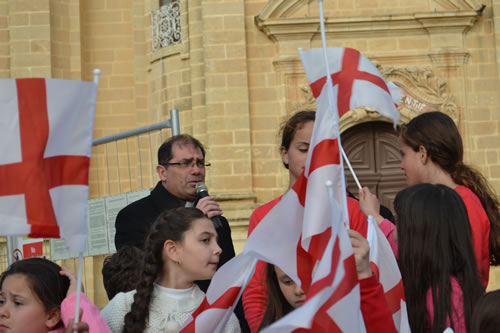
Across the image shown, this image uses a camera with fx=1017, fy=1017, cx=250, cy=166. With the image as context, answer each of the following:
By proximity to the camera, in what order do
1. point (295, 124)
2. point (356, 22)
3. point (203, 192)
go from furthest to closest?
point (356, 22) → point (203, 192) → point (295, 124)

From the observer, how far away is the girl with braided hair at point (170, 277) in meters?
4.70

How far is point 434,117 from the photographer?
16.9 ft

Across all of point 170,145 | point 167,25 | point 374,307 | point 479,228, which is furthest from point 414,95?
point 374,307

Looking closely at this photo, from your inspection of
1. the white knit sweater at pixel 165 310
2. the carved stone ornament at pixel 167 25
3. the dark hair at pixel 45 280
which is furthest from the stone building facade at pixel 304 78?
the dark hair at pixel 45 280

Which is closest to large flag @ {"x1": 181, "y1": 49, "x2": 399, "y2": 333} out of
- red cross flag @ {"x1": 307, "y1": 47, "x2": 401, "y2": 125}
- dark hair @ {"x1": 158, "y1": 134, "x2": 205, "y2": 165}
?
red cross flag @ {"x1": 307, "y1": 47, "x2": 401, "y2": 125}

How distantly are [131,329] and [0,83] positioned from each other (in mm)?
1405

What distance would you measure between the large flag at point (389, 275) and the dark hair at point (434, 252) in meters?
0.13

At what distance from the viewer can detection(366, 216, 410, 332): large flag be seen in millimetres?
4184

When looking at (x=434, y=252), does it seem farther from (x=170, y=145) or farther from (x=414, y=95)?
(x=414, y=95)

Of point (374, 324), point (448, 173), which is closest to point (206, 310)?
point (374, 324)

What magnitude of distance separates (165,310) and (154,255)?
32 cm

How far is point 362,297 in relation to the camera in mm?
3799

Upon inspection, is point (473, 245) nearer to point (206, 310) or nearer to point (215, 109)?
point (206, 310)

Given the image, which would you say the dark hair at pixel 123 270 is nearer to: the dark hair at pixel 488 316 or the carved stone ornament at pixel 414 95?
the dark hair at pixel 488 316
